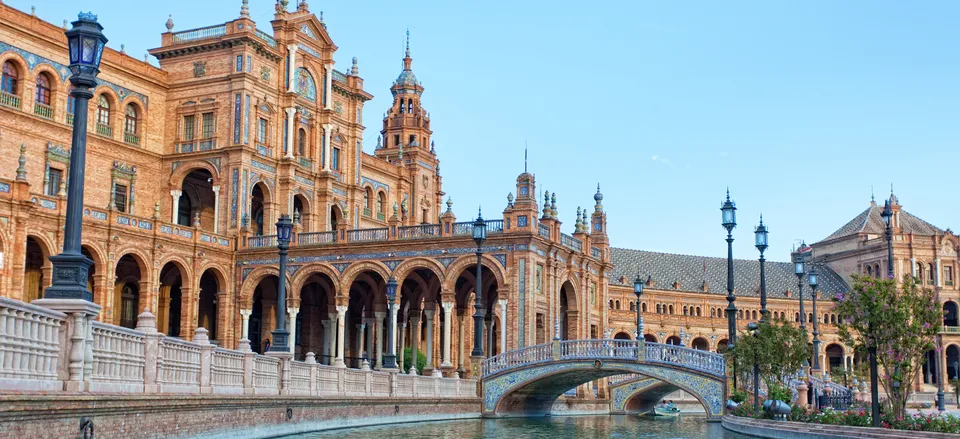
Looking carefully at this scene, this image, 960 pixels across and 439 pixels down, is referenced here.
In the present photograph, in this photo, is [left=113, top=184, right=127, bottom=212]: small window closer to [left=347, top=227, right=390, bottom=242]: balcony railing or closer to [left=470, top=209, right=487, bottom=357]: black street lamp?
[left=347, top=227, right=390, bottom=242]: balcony railing

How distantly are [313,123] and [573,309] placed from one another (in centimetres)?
1675

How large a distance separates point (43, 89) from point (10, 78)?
6.10 ft

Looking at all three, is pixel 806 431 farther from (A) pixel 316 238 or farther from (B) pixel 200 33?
(B) pixel 200 33

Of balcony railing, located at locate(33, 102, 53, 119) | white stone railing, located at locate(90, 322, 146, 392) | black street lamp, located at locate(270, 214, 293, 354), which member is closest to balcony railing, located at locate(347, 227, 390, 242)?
balcony railing, located at locate(33, 102, 53, 119)

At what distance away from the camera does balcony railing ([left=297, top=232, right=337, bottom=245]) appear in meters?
50.6

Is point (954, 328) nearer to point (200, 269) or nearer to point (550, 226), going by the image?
point (550, 226)

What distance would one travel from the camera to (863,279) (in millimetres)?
23500

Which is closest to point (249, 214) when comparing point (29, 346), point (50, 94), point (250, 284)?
point (250, 284)

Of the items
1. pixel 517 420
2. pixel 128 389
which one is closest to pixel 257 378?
pixel 128 389

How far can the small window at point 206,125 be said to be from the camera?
5312 cm

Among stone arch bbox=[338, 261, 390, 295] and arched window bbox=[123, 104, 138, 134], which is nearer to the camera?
stone arch bbox=[338, 261, 390, 295]

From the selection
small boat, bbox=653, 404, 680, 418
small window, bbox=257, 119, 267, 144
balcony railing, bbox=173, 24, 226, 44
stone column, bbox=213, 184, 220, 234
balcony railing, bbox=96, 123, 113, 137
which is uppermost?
balcony railing, bbox=173, 24, 226, 44

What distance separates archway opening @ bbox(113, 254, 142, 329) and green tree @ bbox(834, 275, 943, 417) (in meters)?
33.2

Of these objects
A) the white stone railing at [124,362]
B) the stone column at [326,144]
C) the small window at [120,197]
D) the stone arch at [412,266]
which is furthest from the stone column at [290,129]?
the white stone railing at [124,362]
